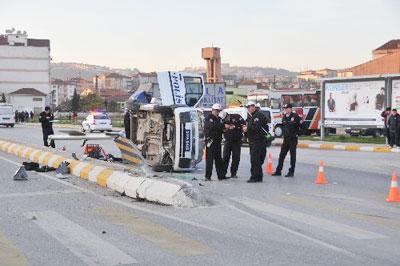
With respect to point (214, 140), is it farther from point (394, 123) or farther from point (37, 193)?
point (394, 123)

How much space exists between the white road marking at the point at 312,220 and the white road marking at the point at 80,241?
9.81 feet

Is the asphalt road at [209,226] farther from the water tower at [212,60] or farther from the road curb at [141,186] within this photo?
the water tower at [212,60]

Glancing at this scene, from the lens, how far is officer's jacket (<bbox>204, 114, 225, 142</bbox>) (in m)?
14.5

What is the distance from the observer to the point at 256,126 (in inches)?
557

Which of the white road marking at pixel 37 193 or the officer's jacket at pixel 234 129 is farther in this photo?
the officer's jacket at pixel 234 129

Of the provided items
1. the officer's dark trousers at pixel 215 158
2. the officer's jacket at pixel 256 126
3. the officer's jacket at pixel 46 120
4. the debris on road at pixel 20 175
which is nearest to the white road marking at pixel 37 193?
the debris on road at pixel 20 175

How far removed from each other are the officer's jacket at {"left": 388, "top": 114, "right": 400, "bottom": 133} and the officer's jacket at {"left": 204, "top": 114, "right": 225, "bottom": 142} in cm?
1231

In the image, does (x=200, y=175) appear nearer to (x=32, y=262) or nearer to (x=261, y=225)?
(x=261, y=225)

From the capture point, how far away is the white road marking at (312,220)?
8.19m

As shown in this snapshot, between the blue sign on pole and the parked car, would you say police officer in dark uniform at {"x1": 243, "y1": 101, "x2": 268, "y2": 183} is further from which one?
the blue sign on pole

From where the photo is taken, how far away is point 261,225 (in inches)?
346

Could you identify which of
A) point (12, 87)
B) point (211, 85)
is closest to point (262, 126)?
point (211, 85)

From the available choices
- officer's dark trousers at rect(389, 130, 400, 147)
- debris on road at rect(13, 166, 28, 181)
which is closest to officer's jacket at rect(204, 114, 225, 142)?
debris on road at rect(13, 166, 28, 181)

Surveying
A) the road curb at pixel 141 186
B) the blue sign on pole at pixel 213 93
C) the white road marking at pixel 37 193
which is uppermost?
the blue sign on pole at pixel 213 93
